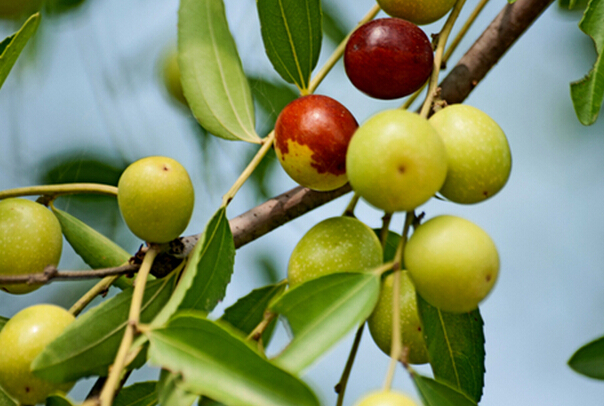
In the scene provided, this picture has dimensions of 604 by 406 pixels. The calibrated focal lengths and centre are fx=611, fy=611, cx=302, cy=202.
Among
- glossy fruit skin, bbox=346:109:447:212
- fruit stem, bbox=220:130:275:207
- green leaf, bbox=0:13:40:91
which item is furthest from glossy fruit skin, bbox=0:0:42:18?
glossy fruit skin, bbox=346:109:447:212

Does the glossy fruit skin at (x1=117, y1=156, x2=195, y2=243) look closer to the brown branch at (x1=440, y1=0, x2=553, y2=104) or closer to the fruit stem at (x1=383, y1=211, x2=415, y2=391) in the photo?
the fruit stem at (x1=383, y1=211, x2=415, y2=391)

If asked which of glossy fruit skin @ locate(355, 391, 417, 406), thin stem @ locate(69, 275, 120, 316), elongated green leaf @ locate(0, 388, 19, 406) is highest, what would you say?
glossy fruit skin @ locate(355, 391, 417, 406)

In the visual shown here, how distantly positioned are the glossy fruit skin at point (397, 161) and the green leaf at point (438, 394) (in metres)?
0.15

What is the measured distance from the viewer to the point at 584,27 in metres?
0.58

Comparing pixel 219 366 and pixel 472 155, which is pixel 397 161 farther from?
pixel 219 366

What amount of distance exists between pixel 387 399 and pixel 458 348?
28 centimetres

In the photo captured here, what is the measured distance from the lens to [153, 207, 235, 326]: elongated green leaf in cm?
52

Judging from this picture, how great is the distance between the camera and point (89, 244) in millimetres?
755

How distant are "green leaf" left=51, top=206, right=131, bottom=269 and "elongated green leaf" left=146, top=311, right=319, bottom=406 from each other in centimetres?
31

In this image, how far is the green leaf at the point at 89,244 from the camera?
732 millimetres

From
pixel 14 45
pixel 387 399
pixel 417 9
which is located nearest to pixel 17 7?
pixel 14 45

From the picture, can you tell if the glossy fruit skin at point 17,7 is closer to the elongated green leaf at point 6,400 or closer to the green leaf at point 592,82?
the elongated green leaf at point 6,400

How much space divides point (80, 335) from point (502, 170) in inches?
15.7

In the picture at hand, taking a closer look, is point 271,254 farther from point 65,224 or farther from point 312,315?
point 312,315
